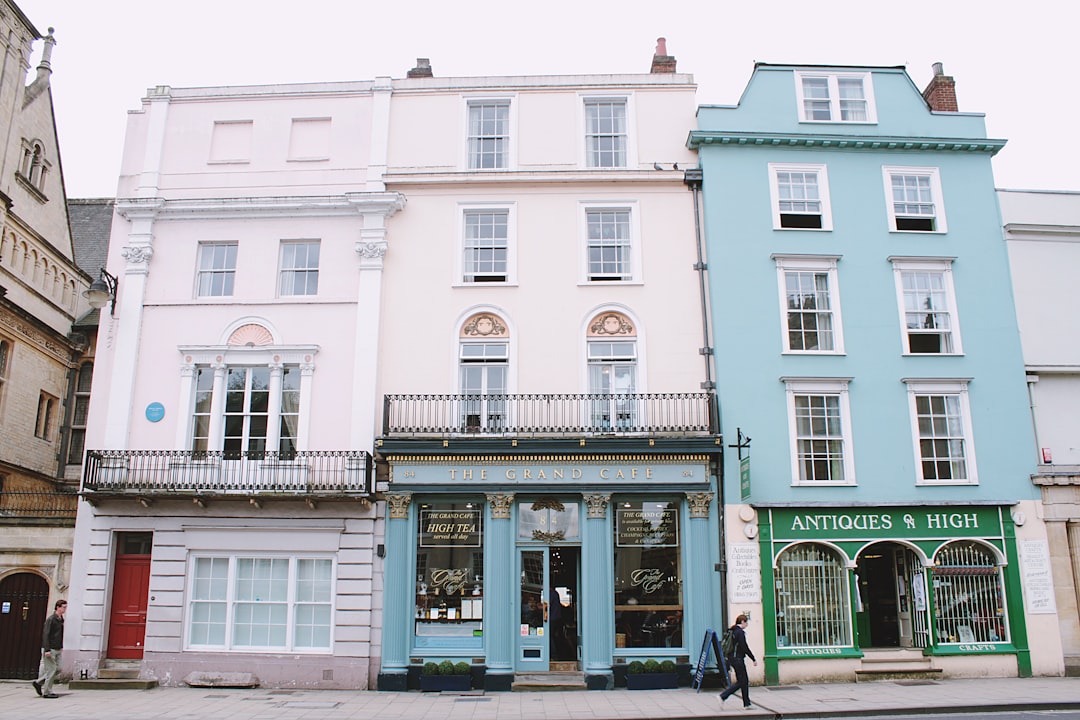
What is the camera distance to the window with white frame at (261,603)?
16.2 meters

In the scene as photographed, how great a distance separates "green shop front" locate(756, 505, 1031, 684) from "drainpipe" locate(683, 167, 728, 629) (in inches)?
31.7

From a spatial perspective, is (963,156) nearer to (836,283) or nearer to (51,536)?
(836,283)

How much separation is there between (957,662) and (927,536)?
8.23 ft

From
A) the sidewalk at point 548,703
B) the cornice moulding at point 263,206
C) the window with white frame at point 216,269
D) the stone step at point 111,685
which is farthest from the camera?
the window with white frame at point 216,269

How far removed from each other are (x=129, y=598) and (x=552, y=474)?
9371 millimetres

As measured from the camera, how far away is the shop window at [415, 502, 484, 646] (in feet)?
52.9

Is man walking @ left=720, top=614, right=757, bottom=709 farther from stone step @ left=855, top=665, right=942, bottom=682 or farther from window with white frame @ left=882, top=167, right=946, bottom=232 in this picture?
window with white frame @ left=882, top=167, right=946, bottom=232

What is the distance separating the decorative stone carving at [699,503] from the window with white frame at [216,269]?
11.4 m

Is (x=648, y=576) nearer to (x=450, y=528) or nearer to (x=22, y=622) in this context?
(x=450, y=528)

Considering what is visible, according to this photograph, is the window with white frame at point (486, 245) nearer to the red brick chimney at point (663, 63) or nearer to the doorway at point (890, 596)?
the red brick chimney at point (663, 63)

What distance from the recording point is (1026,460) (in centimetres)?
1695

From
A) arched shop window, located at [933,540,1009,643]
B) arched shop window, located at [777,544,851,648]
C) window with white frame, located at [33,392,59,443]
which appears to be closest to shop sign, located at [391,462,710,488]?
arched shop window, located at [777,544,851,648]

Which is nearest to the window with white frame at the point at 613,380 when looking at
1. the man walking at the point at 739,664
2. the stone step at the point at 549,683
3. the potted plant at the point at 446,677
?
the man walking at the point at 739,664

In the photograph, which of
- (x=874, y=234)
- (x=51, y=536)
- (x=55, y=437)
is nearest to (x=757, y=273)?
(x=874, y=234)
